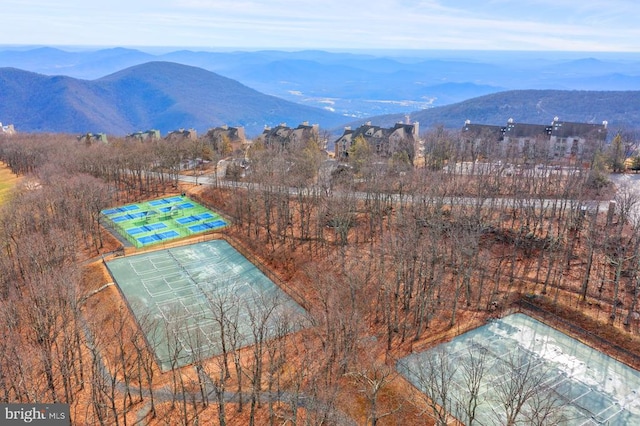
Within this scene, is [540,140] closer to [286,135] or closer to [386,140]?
[386,140]

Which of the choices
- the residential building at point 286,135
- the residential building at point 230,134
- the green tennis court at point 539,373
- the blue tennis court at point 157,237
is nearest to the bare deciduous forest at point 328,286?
the green tennis court at point 539,373

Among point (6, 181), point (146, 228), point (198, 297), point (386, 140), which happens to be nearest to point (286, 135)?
point (386, 140)

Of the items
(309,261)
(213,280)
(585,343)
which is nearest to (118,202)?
(213,280)

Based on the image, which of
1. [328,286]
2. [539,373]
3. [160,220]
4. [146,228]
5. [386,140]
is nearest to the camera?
[539,373]

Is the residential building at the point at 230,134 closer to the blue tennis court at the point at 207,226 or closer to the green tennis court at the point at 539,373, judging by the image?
the blue tennis court at the point at 207,226

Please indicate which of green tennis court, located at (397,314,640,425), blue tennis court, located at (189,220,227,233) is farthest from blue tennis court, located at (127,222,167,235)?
green tennis court, located at (397,314,640,425)

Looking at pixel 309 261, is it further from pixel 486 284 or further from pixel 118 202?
pixel 118 202
